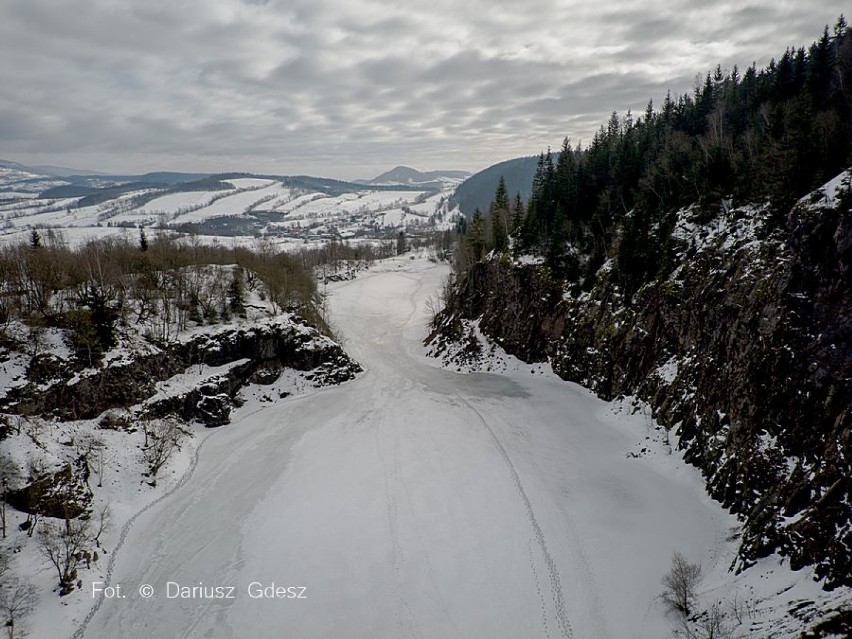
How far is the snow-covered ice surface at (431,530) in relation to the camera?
20.0 m

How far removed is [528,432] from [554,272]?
81.4 feet

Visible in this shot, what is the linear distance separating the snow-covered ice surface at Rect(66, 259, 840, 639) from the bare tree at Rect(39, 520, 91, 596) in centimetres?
108

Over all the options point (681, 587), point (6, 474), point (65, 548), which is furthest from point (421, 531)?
point (6, 474)

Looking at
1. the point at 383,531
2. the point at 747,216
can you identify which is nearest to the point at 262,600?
the point at 383,531

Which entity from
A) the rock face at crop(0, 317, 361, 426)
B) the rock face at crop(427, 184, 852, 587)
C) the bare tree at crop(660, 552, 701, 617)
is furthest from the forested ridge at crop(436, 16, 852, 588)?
the rock face at crop(0, 317, 361, 426)

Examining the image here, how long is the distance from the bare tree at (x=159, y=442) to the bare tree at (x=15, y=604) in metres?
10.3

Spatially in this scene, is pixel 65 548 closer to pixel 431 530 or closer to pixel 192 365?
pixel 431 530

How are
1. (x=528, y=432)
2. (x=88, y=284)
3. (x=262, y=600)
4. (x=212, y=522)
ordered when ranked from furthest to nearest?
(x=88, y=284) < (x=528, y=432) < (x=212, y=522) < (x=262, y=600)

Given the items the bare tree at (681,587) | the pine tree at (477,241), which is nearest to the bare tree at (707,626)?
the bare tree at (681,587)

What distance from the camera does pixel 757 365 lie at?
25.2 m

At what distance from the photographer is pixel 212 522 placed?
27562 millimetres

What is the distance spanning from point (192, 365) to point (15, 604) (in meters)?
Result: 27.6

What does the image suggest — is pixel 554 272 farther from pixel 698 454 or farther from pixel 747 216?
pixel 698 454

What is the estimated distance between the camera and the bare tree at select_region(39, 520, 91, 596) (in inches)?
862
